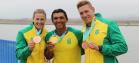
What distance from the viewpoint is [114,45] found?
2146mm

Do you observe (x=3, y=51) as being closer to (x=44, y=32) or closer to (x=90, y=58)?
(x=44, y=32)

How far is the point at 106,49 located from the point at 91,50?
102 mm

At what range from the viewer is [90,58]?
221 cm

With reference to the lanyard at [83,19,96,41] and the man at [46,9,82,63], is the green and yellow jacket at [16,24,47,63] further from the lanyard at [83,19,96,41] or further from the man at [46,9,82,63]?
the lanyard at [83,19,96,41]

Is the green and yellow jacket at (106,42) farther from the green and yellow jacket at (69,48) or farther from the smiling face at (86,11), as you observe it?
the green and yellow jacket at (69,48)

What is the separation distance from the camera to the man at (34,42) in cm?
235

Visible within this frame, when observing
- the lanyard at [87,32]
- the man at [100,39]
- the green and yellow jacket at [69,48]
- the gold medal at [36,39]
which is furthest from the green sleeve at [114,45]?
the gold medal at [36,39]

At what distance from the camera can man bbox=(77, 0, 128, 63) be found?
215cm

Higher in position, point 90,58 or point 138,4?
point 138,4

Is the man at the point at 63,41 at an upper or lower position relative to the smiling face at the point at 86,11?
lower

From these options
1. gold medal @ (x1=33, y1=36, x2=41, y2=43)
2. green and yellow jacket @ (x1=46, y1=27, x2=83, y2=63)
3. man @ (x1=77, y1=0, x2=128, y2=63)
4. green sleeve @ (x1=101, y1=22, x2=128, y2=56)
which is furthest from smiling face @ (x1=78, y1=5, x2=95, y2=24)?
gold medal @ (x1=33, y1=36, x2=41, y2=43)

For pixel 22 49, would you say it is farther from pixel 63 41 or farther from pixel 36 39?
pixel 63 41

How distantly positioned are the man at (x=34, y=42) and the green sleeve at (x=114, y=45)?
448mm

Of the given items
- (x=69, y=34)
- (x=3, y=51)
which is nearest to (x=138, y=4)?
(x=69, y=34)
